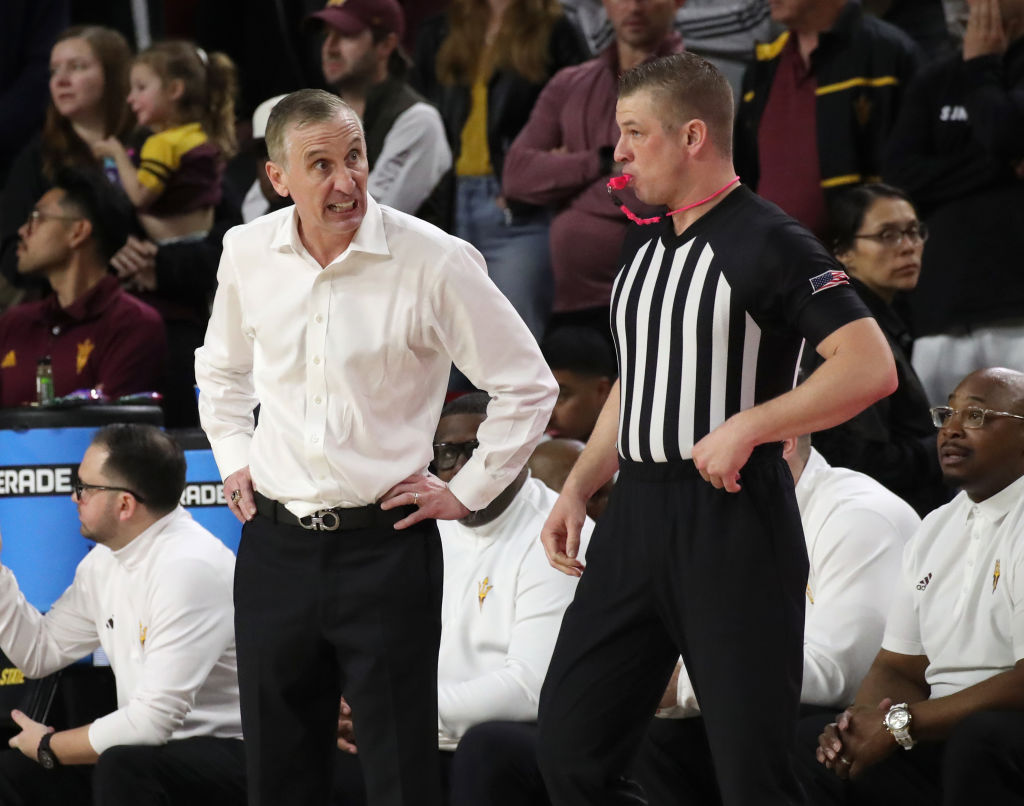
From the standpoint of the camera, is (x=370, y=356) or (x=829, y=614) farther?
(x=829, y=614)

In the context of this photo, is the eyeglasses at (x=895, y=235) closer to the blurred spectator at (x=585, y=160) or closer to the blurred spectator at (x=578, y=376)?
the blurred spectator at (x=585, y=160)

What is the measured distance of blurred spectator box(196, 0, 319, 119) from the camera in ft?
28.5

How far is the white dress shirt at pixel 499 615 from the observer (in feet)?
14.7

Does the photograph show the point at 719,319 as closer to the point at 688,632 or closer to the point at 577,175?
the point at 688,632

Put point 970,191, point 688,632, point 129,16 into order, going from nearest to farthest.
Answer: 1. point 688,632
2. point 970,191
3. point 129,16

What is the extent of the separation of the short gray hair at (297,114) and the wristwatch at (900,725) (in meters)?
2.08

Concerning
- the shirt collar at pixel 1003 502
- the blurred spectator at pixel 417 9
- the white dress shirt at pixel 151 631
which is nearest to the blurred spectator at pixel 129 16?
the blurred spectator at pixel 417 9

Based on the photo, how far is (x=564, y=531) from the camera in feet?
11.1

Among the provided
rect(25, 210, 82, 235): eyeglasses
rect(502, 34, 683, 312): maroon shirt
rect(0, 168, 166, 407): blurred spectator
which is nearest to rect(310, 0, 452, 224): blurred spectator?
rect(502, 34, 683, 312): maroon shirt

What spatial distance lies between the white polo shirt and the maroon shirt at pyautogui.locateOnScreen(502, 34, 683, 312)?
2101 mm

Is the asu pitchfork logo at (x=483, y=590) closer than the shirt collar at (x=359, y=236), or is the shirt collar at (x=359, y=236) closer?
the shirt collar at (x=359, y=236)

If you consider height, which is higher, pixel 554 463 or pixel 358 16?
pixel 358 16

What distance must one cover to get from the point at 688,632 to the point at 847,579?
1.54 m

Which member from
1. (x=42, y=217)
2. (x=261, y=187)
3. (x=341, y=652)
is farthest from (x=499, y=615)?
(x=42, y=217)
